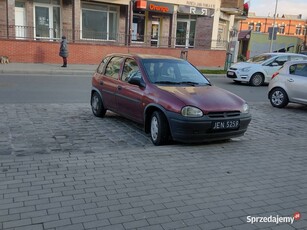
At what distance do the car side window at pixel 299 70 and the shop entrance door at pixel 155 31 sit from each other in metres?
17.3

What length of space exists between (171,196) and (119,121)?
4261 millimetres

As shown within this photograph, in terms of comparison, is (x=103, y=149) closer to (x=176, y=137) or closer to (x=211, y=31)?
(x=176, y=137)

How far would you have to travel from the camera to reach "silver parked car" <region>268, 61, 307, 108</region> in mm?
10420

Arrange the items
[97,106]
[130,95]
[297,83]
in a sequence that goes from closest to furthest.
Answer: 1. [130,95]
2. [97,106]
3. [297,83]

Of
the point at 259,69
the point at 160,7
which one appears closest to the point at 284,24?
the point at 160,7

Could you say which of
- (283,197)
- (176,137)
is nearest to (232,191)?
(283,197)

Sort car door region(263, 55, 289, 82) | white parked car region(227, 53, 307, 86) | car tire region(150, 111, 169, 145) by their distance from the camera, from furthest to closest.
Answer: car door region(263, 55, 289, 82), white parked car region(227, 53, 307, 86), car tire region(150, 111, 169, 145)

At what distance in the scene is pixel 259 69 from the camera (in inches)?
683

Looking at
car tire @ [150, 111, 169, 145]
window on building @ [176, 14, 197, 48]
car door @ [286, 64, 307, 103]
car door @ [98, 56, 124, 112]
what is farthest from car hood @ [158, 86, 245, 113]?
window on building @ [176, 14, 197, 48]

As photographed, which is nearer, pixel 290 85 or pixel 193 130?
pixel 193 130

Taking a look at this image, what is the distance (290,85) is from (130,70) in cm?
581

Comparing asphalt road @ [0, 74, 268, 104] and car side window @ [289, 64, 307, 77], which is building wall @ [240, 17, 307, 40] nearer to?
asphalt road @ [0, 74, 268, 104]

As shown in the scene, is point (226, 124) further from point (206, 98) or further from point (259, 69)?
point (259, 69)

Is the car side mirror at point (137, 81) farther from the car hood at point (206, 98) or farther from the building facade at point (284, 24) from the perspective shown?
the building facade at point (284, 24)
